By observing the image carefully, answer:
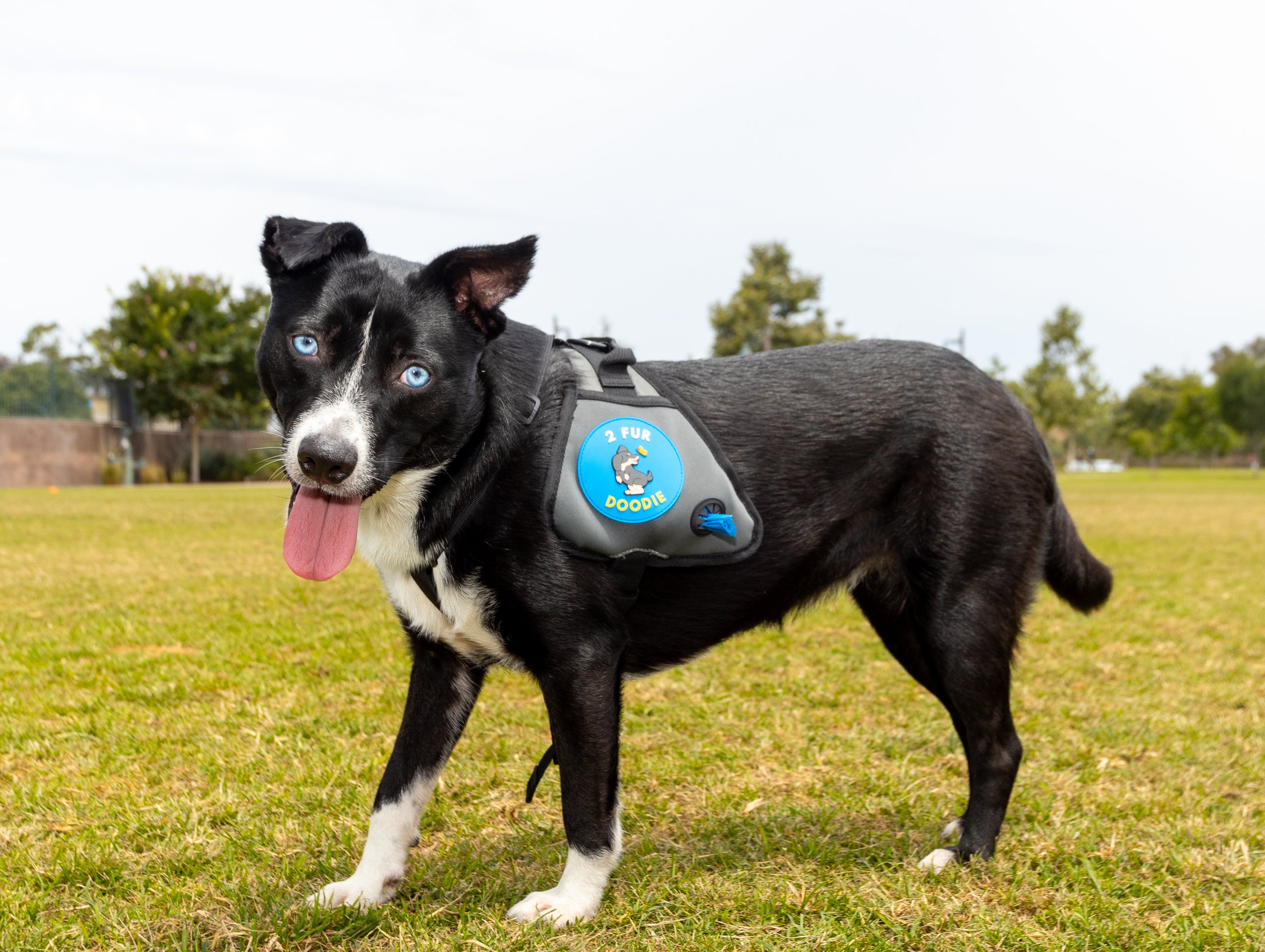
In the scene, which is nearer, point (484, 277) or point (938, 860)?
point (484, 277)

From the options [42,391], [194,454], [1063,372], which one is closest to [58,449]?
[42,391]

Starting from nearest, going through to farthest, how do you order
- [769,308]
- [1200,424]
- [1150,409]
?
1. [769,308]
2. [1200,424]
3. [1150,409]

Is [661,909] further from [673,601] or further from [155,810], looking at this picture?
[155,810]

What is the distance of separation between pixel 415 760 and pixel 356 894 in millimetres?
365

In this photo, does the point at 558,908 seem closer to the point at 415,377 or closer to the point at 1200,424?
the point at 415,377

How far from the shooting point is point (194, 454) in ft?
114

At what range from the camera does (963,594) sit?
113 inches

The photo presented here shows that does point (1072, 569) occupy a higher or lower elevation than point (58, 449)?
lower

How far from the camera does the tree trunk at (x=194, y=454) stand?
34.7 m

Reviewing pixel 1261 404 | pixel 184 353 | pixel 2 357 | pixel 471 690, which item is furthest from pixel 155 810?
pixel 1261 404

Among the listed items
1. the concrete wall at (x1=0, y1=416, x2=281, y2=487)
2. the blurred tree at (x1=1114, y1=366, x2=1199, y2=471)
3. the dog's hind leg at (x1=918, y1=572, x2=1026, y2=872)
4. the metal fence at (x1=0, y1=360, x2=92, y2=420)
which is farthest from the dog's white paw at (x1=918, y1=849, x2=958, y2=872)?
the blurred tree at (x1=1114, y1=366, x2=1199, y2=471)

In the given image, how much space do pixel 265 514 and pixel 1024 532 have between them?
14.8 meters

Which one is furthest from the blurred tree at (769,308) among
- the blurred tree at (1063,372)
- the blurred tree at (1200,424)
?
the blurred tree at (1200,424)

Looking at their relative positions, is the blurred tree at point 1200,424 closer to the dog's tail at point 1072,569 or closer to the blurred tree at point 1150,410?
the blurred tree at point 1150,410
